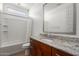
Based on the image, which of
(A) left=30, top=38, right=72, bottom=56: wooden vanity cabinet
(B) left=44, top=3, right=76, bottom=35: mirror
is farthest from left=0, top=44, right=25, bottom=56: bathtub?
(B) left=44, top=3, right=76, bottom=35: mirror

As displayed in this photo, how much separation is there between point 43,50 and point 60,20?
371 millimetres

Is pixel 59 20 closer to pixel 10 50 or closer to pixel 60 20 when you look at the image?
pixel 60 20

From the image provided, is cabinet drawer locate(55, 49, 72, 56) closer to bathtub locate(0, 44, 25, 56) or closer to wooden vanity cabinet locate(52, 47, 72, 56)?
wooden vanity cabinet locate(52, 47, 72, 56)

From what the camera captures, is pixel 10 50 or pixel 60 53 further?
pixel 10 50

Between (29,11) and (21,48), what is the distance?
406mm

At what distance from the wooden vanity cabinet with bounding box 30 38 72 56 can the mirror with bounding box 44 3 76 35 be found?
17 cm

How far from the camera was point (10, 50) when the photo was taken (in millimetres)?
989

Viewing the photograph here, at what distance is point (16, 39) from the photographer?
99 centimetres

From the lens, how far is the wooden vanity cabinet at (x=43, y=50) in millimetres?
798

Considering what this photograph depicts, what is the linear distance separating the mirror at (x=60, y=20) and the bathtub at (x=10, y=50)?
34 cm

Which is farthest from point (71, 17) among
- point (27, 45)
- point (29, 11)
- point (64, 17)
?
point (27, 45)

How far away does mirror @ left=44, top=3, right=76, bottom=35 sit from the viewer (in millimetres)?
1018

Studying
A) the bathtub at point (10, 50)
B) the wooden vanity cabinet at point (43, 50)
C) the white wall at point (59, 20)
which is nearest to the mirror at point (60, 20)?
the white wall at point (59, 20)

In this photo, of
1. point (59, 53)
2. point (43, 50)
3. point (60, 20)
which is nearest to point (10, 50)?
point (43, 50)
